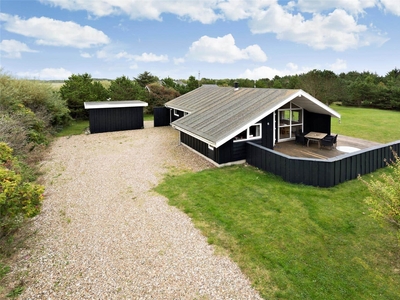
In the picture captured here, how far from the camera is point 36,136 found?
16.0 m

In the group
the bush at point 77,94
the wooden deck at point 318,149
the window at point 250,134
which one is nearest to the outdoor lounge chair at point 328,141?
the wooden deck at point 318,149

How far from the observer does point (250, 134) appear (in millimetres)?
13234

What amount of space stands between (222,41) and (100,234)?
26506 millimetres

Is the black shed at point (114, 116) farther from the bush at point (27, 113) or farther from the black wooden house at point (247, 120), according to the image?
the black wooden house at point (247, 120)

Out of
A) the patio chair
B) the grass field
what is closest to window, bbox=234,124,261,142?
the grass field

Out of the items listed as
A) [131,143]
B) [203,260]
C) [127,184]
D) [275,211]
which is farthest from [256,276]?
[131,143]

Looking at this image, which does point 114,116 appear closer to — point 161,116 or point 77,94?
point 161,116

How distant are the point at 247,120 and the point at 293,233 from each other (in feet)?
20.4

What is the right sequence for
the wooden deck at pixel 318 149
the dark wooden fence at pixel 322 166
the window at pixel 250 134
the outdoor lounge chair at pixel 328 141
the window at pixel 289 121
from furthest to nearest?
the window at pixel 289 121 → the outdoor lounge chair at pixel 328 141 → the wooden deck at pixel 318 149 → the window at pixel 250 134 → the dark wooden fence at pixel 322 166

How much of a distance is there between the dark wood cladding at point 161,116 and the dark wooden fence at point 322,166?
15.0 metres

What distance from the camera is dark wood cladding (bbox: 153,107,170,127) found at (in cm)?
2542

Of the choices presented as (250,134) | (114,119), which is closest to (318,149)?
(250,134)

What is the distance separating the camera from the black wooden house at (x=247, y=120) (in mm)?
12547

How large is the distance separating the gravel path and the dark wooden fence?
16.2ft
